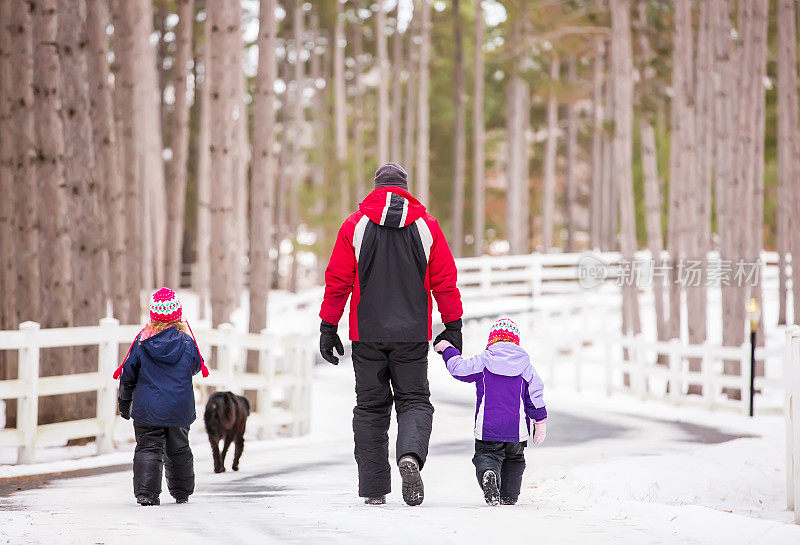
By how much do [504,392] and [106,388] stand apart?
4778 millimetres

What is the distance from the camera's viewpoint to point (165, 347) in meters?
7.21

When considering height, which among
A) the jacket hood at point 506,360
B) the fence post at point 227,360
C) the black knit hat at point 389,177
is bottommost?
the fence post at point 227,360

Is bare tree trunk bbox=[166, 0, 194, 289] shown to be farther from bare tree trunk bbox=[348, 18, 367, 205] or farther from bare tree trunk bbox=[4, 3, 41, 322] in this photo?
bare tree trunk bbox=[4, 3, 41, 322]

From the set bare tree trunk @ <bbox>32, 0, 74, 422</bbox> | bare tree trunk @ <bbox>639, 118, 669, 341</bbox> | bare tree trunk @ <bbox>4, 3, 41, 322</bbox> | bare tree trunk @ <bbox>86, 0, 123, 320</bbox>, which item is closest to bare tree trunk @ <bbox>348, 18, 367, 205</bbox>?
bare tree trunk @ <bbox>639, 118, 669, 341</bbox>

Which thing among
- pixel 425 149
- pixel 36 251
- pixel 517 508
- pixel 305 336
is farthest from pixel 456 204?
pixel 517 508

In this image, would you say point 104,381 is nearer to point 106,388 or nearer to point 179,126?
point 106,388

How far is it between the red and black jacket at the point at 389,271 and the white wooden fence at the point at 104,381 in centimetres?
392

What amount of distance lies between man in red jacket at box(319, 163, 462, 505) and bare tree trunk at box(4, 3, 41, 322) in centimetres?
596

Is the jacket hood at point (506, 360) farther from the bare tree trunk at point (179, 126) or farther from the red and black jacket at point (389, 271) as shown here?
the bare tree trunk at point (179, 126)

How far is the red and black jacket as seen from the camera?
6.66 meters

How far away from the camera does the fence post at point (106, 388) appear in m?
10.6

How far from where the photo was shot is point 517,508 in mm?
6637

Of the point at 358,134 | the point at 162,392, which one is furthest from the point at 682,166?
the point at 358,134

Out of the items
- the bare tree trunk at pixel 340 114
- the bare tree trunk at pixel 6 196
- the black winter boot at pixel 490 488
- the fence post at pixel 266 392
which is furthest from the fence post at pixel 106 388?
the bare tree trunk at pixel 340 114
